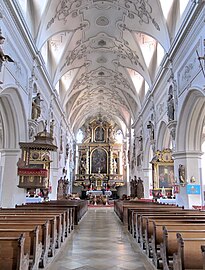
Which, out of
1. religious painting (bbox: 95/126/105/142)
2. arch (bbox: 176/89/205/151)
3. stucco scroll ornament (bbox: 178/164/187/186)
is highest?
religious painting (bbox: 95/126/105/142)

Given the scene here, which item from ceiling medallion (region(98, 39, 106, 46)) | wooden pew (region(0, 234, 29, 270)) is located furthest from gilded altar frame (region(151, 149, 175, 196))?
wooden pew (region(0, 234, 29, 270))

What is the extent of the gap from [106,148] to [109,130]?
1.99m

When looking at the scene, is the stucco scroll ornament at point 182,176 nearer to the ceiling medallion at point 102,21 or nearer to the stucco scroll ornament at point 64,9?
the stucco scroll ornament at point 64,9

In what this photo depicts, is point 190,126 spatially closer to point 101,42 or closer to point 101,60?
point 101,42

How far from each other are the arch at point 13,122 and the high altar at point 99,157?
59.7 feet

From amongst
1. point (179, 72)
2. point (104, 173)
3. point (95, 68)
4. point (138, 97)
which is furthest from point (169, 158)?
point (104, 173)

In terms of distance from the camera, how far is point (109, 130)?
1174 inches

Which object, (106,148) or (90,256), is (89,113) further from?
(90,256)

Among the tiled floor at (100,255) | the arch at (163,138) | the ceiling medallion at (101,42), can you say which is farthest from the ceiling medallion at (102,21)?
the tiled floor at (100,255)

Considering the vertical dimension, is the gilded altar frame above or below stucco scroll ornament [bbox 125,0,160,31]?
below

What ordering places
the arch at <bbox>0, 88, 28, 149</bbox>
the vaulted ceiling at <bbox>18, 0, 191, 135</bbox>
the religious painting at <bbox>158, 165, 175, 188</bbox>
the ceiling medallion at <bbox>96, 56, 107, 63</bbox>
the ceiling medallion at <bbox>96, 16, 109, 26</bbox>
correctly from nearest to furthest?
the arch at <bbox>0, 88, 28, 149</bbox>
the vaulted ceiling at <bbox>18, 0, 191, 135</bbox>
the religious painting at <bbox>158, 165, 175, 188</bbox>
the ceiling medallion at <bbox>96, 16, 109, 26</bbox>
the ceiling medallion at <bbox>96, 56, 107, 63</bbox>

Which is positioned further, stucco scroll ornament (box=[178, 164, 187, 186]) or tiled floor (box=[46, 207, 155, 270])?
stucco scroll ornament (box=[178, 164, 187, 186])

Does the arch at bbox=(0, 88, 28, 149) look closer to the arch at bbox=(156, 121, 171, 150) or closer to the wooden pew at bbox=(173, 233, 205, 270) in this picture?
the arch at bbox=(156, 121, 171, 150)

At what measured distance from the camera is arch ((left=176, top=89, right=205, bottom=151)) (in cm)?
972
